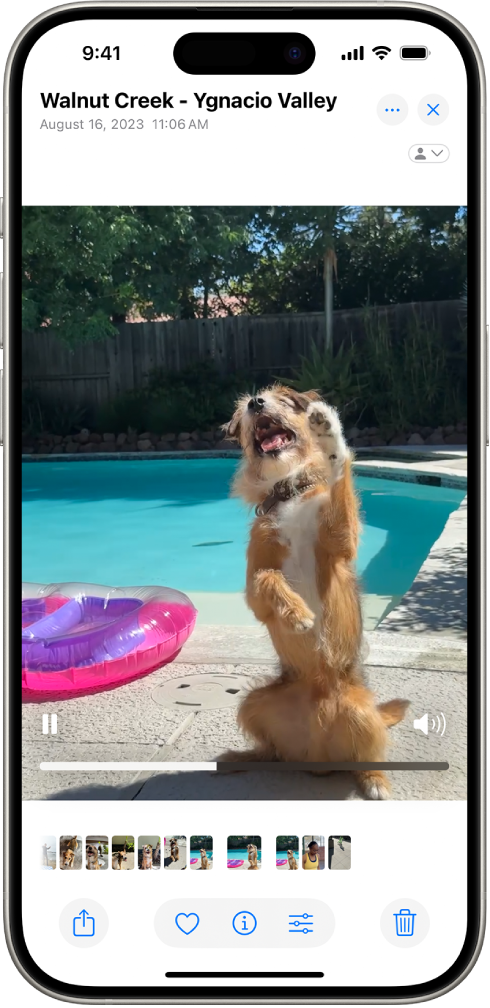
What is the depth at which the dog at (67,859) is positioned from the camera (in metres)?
1.96

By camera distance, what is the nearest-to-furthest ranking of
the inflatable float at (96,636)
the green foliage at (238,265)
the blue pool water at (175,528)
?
the inflatable float at (96,636), the blue pool water at (175,528), the green foliage at (238,265)

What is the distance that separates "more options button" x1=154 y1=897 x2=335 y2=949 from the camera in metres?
1.92

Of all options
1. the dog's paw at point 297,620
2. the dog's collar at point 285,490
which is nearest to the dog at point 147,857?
the dog's paw at point 297,620

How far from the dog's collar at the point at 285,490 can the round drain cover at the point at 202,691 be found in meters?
0.91

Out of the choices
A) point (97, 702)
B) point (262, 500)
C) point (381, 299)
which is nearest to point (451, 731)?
point (262, 500)

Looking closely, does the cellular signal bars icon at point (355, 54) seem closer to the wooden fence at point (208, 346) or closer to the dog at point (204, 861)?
the dog at point (204, 861)

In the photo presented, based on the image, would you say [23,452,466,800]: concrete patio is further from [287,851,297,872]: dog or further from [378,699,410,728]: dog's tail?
[287,851,297,872]: dog

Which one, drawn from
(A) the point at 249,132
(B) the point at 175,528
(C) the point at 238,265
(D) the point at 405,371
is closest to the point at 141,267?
(C) the point at 238,265

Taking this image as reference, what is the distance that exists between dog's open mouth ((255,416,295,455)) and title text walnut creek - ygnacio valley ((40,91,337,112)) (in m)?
0.84

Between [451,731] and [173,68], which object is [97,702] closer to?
[451,731]

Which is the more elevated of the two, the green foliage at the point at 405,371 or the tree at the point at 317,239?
the tree at the point at 317,239

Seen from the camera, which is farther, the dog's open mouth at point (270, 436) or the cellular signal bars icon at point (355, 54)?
the dog's open mouth at point (270, 436)

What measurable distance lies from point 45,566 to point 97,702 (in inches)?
190

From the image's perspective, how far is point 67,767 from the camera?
2.18m
